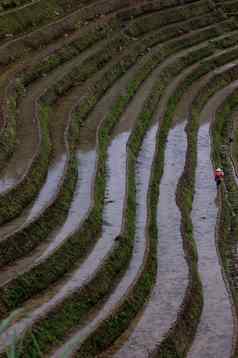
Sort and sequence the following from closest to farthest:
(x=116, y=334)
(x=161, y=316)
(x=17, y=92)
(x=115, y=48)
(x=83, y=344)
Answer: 1. (x=83, y=344)
2. (x=116, y=334)
3. (x=161, y=316)
4. (x=17, y=92)
5. (x=115, y=48)

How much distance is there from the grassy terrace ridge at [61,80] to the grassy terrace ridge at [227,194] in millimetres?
4407

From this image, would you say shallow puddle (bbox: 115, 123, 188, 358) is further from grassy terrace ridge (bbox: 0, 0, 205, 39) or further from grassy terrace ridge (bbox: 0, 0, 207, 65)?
grassy terrace ridge (bbox: 0, 0, 205, 39)

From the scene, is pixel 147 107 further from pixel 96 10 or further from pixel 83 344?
pixel 83 344

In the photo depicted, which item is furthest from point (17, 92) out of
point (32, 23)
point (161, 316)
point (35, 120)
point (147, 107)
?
point (161, 316)

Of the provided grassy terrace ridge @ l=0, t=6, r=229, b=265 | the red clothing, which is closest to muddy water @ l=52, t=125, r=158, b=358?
the red clothing

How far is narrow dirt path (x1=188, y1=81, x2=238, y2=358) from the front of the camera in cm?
1322

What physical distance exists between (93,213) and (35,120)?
5357 millimetres

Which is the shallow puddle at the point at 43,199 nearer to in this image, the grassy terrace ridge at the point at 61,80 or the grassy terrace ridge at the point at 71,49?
the grassy terrace ridge at the point at 61,80

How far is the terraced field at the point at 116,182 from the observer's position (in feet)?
42.9

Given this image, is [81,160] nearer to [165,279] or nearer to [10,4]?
[165,279]

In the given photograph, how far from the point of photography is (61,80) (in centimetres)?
2509

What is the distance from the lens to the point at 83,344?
38.9 feet

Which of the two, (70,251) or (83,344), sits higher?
(70,251)

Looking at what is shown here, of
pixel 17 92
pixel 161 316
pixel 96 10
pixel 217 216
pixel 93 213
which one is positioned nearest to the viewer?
pixel 161 316
